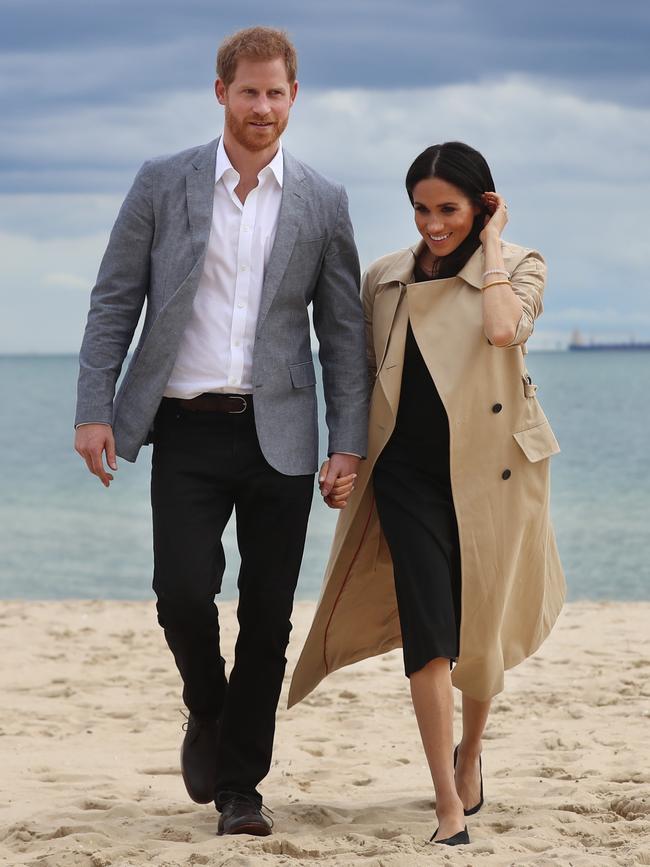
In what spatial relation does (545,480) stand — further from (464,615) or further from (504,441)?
(464,615)

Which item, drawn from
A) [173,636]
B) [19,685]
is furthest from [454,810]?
[19,685]

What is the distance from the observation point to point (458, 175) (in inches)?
154

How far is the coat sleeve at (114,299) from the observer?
396cm

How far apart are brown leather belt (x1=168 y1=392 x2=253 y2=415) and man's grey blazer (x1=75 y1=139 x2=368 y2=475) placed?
53mm

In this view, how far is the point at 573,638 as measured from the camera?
313 inches

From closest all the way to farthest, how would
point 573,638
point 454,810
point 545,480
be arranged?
point 454,810 → point 545,480 → point 573,638

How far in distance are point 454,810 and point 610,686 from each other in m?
2.90

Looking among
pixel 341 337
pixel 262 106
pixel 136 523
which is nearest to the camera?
pixel 262 106

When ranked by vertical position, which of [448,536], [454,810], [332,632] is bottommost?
[454,810]

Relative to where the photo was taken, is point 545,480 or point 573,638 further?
point 573,638

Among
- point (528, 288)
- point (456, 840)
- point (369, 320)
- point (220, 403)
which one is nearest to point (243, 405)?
point (220, 403)

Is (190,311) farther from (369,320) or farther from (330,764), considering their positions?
(330,764)

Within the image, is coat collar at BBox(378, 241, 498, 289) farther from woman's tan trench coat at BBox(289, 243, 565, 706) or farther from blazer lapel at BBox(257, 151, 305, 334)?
blazer lapel at BBox(257, 151, 305, 334)

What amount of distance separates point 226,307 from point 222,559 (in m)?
0.79
